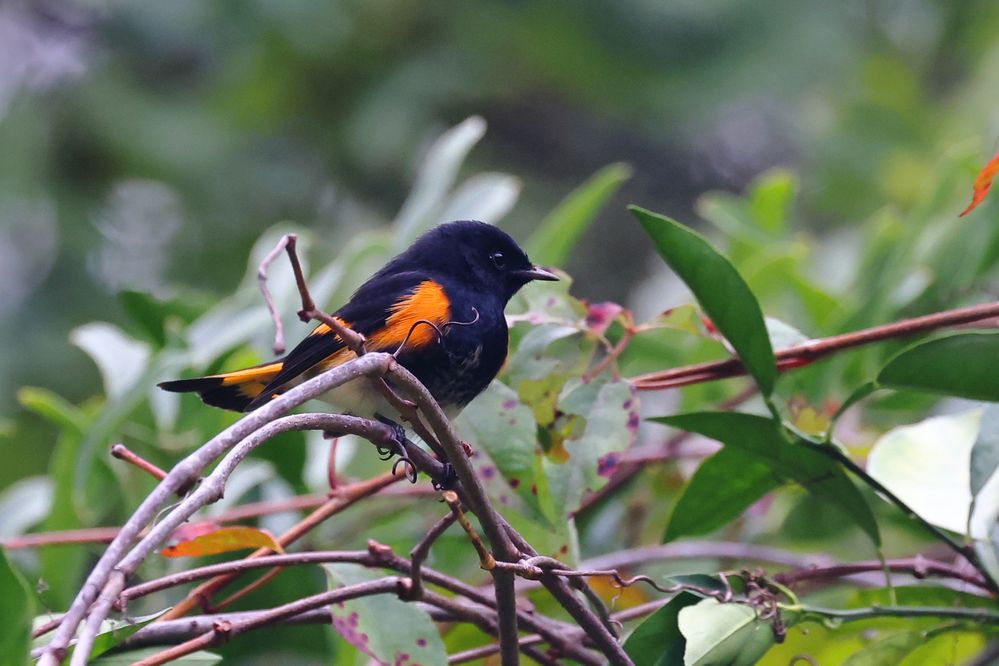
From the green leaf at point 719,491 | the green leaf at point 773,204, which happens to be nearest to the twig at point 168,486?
the green leaf at point 719,491

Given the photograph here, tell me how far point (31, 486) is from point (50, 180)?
4792 mm

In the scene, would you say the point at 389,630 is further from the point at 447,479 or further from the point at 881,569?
the point at 881,569

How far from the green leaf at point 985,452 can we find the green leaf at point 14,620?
1.24 m

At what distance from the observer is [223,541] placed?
1543 mm

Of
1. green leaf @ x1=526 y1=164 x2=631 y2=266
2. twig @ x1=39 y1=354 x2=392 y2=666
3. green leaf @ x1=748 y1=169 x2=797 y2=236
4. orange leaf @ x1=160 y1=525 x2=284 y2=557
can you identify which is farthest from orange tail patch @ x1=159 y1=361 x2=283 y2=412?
green leaf @ x1=748 y1=169 x2=797 y2=236

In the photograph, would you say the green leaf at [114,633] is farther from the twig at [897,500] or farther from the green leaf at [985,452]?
the green leaf at [985,452]

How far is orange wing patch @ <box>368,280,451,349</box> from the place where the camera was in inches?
78.6

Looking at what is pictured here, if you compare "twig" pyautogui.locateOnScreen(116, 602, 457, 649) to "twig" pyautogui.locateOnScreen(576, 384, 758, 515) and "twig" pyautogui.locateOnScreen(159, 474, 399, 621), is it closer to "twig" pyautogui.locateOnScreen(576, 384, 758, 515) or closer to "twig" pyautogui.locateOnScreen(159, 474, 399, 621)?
"twig" pyautogui.locateOnScreen(159, 474, 399, 621)

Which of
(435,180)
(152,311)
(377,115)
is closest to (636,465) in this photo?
(435,180)

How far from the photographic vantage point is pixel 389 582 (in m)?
1.46

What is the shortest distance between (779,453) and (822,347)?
9.2 inches

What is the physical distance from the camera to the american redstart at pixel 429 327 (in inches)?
76.2

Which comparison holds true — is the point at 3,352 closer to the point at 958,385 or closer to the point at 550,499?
the point at 550,499

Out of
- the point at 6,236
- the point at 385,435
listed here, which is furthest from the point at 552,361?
the point at 6,236
